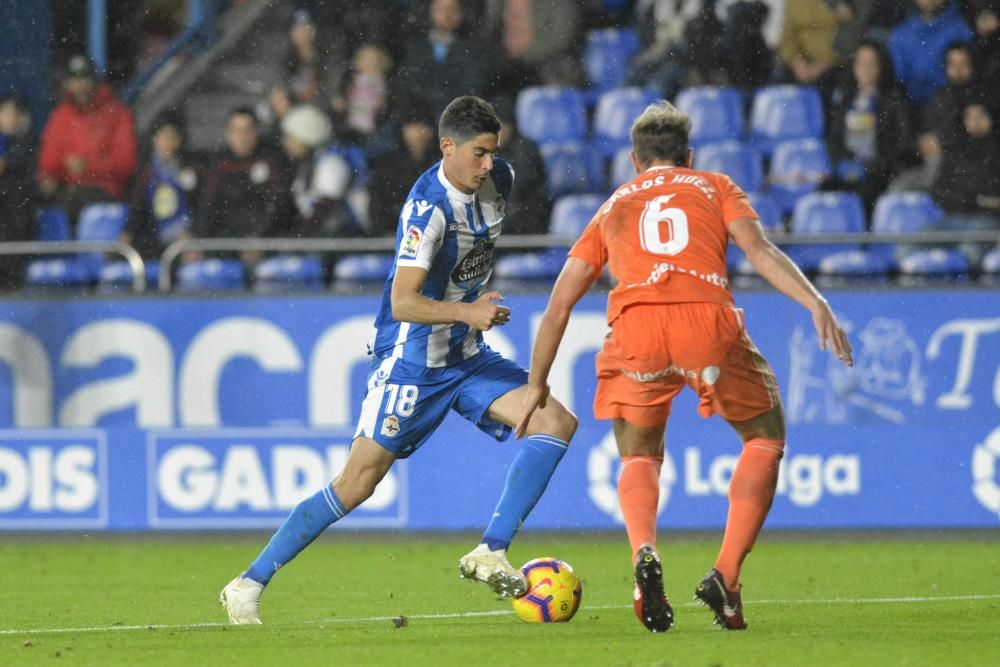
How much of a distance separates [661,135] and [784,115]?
263 inches

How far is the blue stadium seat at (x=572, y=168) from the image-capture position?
40.0ft

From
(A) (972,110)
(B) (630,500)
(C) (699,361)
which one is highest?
(A) (972,110)

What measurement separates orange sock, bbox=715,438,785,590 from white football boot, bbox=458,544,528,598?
75cm

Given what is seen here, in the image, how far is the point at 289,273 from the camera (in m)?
11.4

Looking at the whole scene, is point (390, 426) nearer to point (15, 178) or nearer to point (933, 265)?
point (933, 265)

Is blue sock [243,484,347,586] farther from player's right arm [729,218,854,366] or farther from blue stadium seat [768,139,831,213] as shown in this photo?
blue stadium seat [768,139,831,213]

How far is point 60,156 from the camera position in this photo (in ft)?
42.2

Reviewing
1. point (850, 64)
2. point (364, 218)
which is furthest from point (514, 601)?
point (850, 64)

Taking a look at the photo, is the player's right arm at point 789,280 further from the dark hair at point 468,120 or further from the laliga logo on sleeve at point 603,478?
the laliga logo on sleeve at point 603,478

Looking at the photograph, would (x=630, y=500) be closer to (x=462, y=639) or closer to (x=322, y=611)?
(x=462, y=639)

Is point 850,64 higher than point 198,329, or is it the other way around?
point 850,64

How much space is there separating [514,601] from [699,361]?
3.96 feet

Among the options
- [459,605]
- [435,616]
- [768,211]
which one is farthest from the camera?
[768,211]

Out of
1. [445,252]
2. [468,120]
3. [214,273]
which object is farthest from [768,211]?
[468,120]
